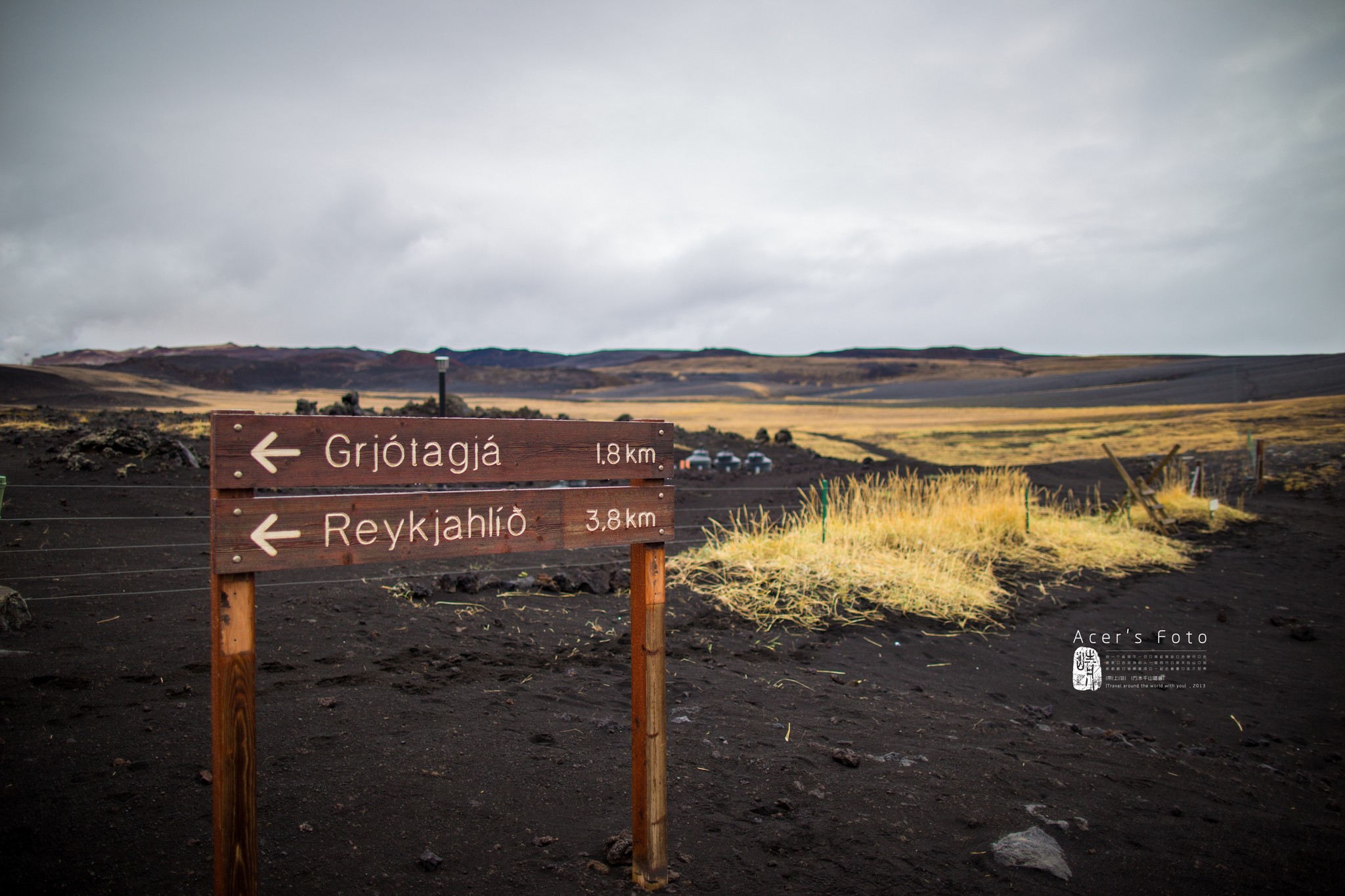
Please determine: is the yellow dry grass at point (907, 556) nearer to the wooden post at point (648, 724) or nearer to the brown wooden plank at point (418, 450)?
the wooden post at point (648, 724)

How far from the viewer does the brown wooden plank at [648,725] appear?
3027mm

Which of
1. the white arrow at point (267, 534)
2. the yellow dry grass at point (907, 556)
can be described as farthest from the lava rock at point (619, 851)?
the yellow dry grass at point (907, 556)

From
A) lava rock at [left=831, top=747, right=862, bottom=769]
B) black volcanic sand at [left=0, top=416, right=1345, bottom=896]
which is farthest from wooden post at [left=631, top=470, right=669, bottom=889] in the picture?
lava rock at [left=831, top=747, right=862, bottom=769]

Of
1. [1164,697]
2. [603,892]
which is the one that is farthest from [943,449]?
[603,892]

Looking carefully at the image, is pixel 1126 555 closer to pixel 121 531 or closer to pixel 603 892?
pixel 603 892

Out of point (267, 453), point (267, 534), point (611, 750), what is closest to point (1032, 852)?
point (611, 750)

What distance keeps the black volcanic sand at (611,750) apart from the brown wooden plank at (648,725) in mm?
166

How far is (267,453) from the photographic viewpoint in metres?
2.33

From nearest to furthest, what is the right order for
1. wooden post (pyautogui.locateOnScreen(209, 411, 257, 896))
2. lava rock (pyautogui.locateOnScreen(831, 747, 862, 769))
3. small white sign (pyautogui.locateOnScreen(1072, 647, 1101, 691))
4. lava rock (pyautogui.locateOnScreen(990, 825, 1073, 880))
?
wooden post (pyautogui.locateOnScreen(209, 411, 257, 896)) < lava rock (pyautogui.locateOnScreen(990, 825, 1073, 880)) < lava rock (pyautogui.locateOnScreen(831, 747, 862, 769)) < small white sign (pyautogui.locateOnScreen(1072, 647, 1101, 691))

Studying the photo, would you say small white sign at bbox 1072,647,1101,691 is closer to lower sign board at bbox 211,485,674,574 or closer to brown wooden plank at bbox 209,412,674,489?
lower sign board at bbox 211,485,674,574

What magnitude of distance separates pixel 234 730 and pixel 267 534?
0.61 metres

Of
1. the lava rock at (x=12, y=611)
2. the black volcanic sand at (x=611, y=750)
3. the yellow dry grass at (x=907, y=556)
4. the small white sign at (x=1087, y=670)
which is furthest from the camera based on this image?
the yellow dry grass at (x=907, y=556)

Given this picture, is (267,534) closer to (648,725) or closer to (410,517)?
(410,517)

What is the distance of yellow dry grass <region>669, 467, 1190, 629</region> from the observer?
7836 millimetres
